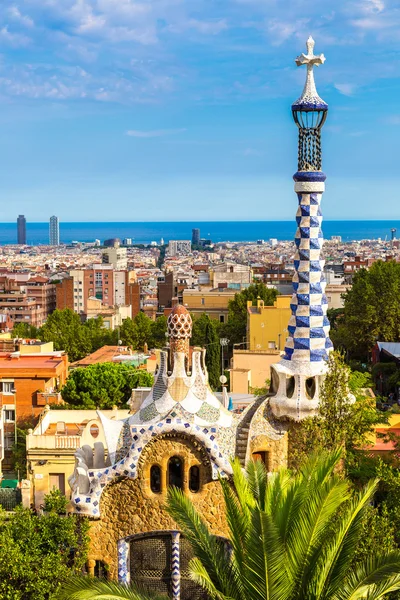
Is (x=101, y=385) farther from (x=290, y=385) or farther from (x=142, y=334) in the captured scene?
(x=142, y=334)

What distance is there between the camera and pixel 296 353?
15930 mm

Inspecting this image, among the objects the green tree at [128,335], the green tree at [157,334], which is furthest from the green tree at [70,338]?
the green tree at [157,334]

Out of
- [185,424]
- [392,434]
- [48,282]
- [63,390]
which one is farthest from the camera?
[48,282]

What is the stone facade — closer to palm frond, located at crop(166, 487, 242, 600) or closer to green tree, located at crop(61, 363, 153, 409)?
palm frond, located at crop(166, 487, 242, 600)

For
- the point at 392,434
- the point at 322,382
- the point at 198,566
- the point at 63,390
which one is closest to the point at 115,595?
the point at 198,566

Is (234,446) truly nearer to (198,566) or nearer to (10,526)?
(10,526)

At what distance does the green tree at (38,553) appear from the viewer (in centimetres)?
1424

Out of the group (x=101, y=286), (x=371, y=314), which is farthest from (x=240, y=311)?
(x=101, y=286)

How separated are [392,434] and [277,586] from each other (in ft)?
31.7

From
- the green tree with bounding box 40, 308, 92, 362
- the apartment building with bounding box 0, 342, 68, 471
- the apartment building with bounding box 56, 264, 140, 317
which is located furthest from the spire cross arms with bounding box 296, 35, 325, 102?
the apartment building with bounding box 56, 264, 140, 317

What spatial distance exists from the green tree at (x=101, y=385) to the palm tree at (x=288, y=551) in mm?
19668

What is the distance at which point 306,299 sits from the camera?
16.1 meters

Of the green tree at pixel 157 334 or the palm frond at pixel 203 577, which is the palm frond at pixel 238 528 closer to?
the palm frond at pixel 203 577

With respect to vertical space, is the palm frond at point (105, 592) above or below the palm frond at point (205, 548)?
below
